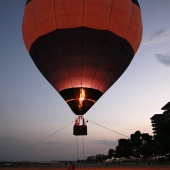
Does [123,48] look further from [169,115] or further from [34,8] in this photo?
[169,115]

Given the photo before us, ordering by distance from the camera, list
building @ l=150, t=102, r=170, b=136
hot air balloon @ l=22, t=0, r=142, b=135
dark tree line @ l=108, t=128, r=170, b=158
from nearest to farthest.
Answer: hot air balloon @ l=22, t=0, r=142, b=135
dark tree line @ l=108, t=128, r=170, b=158
building @ l=150, t=102, r=170, b=136

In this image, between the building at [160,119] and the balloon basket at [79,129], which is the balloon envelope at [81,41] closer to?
the balloon basket at [79,129]

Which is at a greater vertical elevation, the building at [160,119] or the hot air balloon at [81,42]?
the building at [160,119]

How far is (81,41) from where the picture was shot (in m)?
16.4

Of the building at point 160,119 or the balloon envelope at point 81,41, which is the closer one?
the balloon envelope at point 81,41

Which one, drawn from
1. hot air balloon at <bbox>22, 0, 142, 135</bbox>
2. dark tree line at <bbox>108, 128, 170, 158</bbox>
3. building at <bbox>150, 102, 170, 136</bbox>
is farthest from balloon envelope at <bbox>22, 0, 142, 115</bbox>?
building at <bbox>150, 102, 170, 136</bbox>

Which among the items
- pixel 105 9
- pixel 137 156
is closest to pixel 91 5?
pixel 105 9

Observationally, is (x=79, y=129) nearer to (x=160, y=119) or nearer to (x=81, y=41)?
(x=81, y=41)

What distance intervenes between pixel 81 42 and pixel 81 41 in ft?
0.19

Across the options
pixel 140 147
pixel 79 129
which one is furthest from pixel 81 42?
pixel 140 147

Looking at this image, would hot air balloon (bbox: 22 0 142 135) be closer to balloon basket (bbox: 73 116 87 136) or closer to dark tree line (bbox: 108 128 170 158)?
balloon basket (bbox: 73 116 87 136)

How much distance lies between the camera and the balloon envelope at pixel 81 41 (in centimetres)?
1614

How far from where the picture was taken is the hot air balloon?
53.0ft

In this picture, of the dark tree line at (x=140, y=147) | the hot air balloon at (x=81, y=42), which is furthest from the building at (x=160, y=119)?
the hot air balloon at (x=81, y=42)
